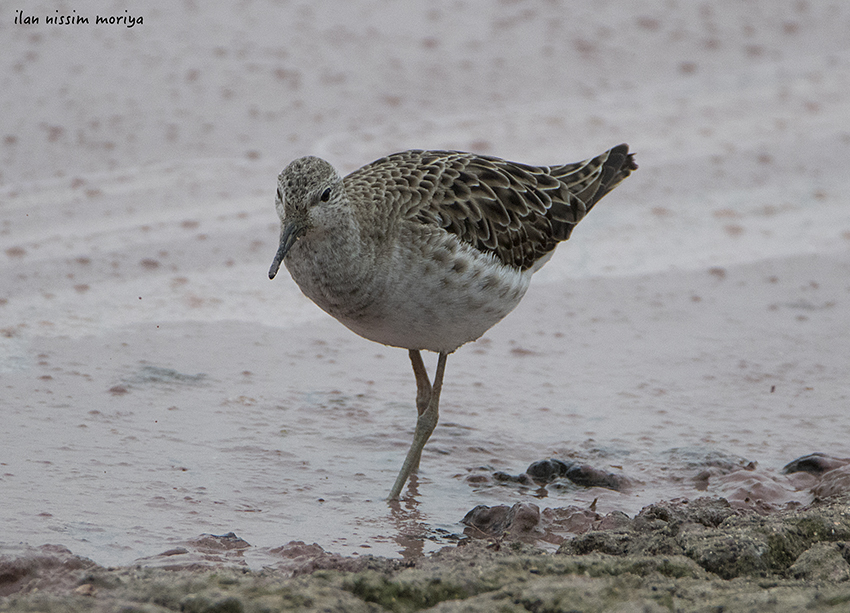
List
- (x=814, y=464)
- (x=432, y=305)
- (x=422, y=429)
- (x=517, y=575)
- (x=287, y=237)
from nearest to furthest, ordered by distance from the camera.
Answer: (x=517, y=575) < (x=287, y=237) < (x=432, y=305) < (x=814, y=464) < (x=422, y=429)

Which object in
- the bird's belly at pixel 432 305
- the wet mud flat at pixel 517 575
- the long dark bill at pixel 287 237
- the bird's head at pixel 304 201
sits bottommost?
the wet mud flat at pixel 517 575

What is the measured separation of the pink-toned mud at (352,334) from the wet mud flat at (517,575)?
19.6 inches

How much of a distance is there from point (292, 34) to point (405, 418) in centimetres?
591

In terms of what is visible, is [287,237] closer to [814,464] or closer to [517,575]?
[517,575]

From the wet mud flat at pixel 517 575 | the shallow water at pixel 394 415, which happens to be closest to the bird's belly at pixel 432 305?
the shallow water at pixel 394 415

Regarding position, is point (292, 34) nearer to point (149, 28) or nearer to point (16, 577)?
point (149, 28)

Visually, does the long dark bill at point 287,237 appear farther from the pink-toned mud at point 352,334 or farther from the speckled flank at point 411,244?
the pink-toned mud at point 352,334

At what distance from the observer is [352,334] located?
7.59 m

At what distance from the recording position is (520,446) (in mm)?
6203

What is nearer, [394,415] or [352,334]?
[394,415]

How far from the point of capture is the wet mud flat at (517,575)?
3467mm

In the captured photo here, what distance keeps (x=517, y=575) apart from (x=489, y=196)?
277 cm

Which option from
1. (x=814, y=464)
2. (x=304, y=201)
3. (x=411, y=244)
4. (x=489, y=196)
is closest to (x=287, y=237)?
(x=304, y=201)

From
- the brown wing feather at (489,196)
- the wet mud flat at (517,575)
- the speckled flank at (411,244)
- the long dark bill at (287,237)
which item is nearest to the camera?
the wet mud flat at (517,575)
